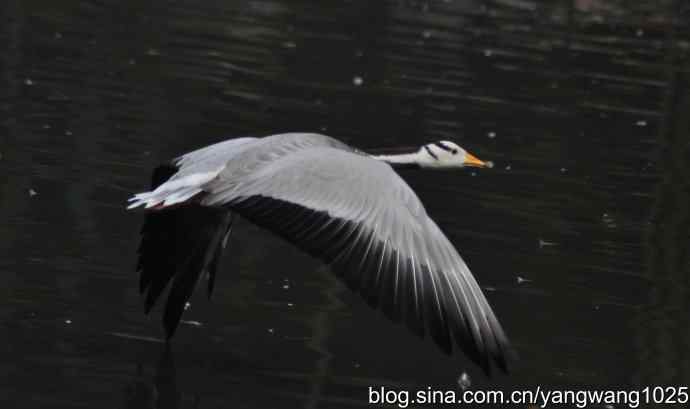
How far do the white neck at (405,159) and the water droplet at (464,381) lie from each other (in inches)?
49.3

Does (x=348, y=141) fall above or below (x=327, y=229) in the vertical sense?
below

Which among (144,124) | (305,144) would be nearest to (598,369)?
(305,144)

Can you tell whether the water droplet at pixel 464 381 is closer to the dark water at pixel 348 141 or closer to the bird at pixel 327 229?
the dark water at pixel 348 141

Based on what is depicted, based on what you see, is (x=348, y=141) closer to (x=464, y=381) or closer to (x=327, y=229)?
(x=464, y=381)

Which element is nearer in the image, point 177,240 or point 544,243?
point 177,240

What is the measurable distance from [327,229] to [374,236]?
195 mm

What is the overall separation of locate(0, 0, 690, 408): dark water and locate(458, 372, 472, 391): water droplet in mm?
41

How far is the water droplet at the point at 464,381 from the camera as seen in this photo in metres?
6.75

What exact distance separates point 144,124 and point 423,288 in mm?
5393

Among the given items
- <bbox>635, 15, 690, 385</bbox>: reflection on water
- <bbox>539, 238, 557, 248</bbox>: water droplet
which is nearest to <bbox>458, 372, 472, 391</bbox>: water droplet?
<bbox>635, 15, 690, 385</bbox>: reflection on water

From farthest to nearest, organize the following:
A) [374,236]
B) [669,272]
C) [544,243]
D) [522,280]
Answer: [544,243] < [669,272] < [522,280] < [374,236]

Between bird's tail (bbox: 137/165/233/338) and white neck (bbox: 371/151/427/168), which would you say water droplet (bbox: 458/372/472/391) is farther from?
bird's tail (bbox: 137/165/233/338)

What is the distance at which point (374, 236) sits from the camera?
625 cm

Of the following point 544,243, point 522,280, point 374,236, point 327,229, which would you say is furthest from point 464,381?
point 544,243
